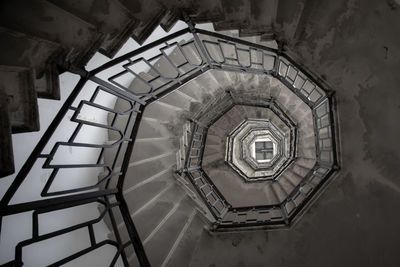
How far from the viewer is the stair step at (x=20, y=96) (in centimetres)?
228

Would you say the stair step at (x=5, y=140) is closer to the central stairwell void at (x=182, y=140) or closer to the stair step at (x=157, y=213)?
the central stairwell void at (x=182, y=140)

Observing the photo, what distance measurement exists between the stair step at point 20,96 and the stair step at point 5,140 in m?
0.09

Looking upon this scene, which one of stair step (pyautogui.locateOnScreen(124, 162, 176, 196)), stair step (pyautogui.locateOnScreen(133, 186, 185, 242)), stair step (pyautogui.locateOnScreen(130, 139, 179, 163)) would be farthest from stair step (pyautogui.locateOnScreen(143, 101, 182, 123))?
stair step (pyautogui.locateOnScreen(133, 186, 185, 242))

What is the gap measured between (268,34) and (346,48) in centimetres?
128

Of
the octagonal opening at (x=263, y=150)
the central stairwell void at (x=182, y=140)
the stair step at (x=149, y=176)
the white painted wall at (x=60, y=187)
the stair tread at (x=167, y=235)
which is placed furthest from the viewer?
the octagonal opening at (x=263, y=150)

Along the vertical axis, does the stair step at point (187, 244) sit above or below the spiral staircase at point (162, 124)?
below

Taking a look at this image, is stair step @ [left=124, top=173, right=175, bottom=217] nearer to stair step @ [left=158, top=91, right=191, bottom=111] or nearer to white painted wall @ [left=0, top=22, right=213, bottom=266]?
white painted wall @ [left=0, top=22, right=213, bottom=266]

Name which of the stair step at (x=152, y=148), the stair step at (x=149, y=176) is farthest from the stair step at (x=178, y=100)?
the stair step at (x=149, y=176)

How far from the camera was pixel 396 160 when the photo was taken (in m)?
4.78

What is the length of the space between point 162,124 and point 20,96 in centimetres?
492

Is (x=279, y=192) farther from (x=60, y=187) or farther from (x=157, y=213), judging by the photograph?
(x=60, y=187)

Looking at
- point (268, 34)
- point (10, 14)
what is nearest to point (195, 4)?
point (268, 34)

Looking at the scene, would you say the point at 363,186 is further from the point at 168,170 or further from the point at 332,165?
the point at 168,170

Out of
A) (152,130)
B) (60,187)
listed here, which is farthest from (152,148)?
(60,187)
